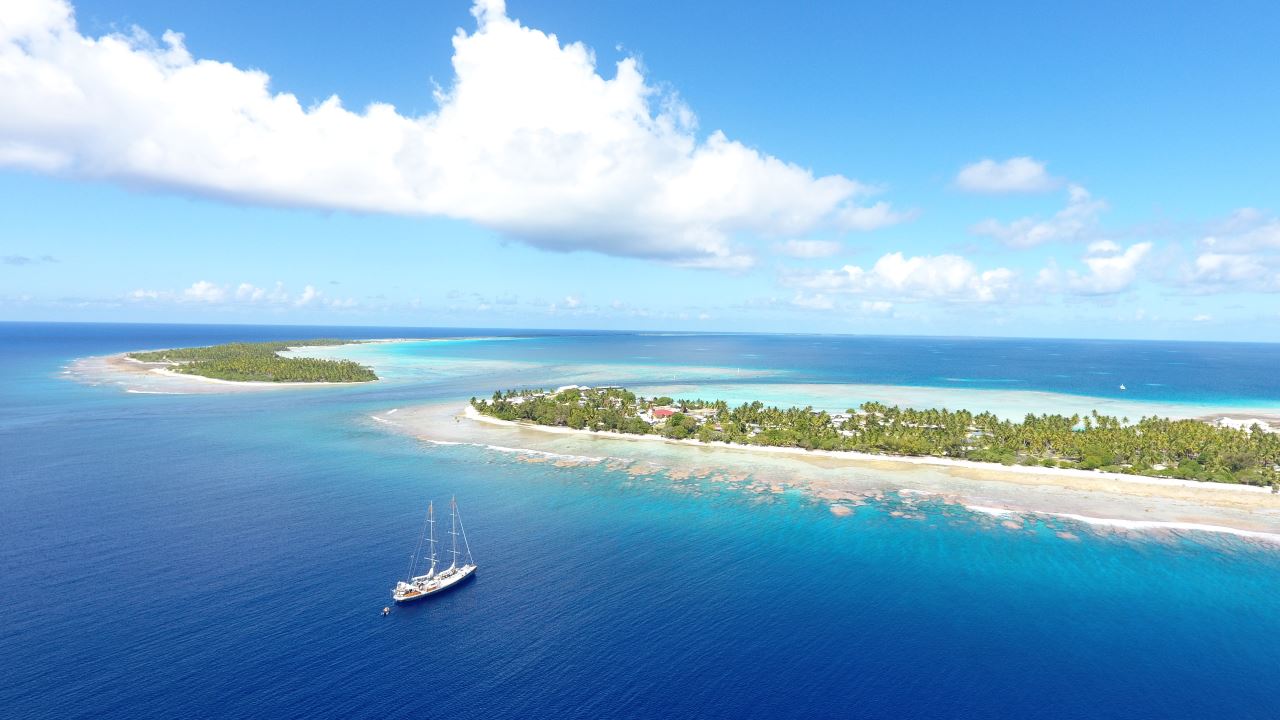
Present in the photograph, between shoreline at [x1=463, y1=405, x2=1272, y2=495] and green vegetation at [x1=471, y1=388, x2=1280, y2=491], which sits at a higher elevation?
green vegetation at [x1=471, y1=388, x2=1280, y2=491]

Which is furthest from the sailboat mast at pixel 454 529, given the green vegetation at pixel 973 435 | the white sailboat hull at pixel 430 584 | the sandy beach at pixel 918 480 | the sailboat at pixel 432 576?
the green vegetation at pixel 973 435

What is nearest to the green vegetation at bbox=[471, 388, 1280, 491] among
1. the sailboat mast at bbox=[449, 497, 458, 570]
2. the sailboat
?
the sailboat mast at bbox=[449, 497, 458, 570]

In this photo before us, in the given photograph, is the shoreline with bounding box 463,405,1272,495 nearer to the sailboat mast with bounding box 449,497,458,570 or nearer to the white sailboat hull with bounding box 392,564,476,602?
the sailboat mast with bounding box 449,497,458,570

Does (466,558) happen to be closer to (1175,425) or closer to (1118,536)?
(1118,536)

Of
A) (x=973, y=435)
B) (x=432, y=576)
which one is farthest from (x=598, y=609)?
(x=973, y=435)

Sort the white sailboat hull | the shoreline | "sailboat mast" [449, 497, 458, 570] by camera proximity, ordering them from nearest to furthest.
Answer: the white sailboat hull < "sailboat mast" [449, 497, 458, 570] < the shoreline

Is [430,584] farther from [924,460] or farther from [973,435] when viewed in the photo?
[973,435]
